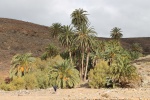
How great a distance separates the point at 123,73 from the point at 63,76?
1102cm

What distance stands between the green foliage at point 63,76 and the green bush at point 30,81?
4375 millimetres

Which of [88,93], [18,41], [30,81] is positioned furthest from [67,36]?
[18,41]

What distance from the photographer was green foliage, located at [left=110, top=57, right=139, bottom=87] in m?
56.2

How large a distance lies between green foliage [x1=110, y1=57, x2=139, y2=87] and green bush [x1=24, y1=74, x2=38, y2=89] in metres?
15.8

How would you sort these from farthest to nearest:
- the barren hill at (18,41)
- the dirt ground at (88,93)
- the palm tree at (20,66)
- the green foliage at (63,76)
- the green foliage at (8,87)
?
the barren hill at (18,41), the palm tree at (20,66), the green foliage at (8,87), the green foliage at (63,76), the dirt ground at (88,93)

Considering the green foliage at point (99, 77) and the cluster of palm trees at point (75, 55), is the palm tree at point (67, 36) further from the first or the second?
the green foliage at point (99, 77)

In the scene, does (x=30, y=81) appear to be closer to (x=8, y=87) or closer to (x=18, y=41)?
(x=8, y=87)

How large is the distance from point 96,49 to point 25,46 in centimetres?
4817

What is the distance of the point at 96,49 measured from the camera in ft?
257

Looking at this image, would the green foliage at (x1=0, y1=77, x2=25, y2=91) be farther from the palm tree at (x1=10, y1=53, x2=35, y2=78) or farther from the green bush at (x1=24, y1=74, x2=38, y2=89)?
the palm tree at (x1=10, y1=53, x2=35, y2=78)

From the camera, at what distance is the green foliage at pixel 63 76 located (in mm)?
60531

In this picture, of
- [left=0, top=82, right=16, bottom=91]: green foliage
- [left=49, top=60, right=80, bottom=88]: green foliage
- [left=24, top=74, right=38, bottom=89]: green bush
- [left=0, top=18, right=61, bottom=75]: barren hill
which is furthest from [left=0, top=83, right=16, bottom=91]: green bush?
[left=0, top=18, right=61, bottom=75]: barren hill

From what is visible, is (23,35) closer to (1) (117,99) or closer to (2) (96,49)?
(2) (96,49)

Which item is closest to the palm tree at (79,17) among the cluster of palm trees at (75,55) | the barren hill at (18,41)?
the cluster of palm trees at (75,55)
